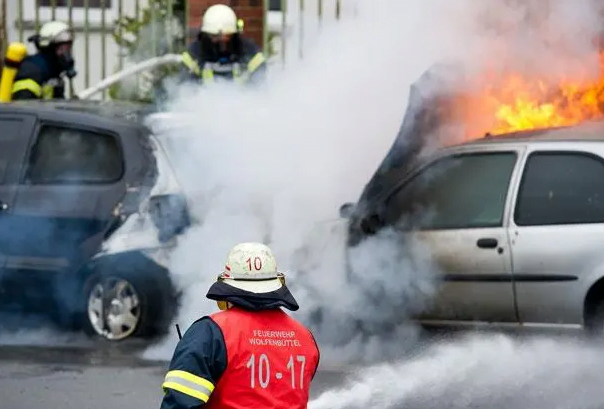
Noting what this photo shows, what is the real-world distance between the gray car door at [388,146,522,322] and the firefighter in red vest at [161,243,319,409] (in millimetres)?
4928

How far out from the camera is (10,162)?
12.1 meters

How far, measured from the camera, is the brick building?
16078mm

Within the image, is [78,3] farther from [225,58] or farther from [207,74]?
[207,74]

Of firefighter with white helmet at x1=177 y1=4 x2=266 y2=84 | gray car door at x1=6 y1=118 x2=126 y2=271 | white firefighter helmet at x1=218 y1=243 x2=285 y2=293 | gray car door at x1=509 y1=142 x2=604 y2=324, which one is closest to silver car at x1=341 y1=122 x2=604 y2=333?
gray car door at x1=509 y1=142 x2=604 y2=324

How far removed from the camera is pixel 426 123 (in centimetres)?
1205

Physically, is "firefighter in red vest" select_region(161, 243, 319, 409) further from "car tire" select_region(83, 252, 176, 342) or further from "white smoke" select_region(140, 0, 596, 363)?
"car tire" select_region(83, 252, 176, 342)

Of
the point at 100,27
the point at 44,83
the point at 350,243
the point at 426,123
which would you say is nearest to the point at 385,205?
the point at 350,243

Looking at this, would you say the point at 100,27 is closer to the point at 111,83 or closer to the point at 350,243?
the point at 111,83

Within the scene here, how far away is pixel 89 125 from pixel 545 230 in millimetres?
3371

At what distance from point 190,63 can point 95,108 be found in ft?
6.40

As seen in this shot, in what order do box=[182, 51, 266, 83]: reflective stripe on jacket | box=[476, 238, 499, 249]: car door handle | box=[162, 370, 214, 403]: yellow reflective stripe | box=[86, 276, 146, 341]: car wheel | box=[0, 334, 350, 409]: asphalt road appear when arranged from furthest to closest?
box=[182, 51, 266, 83]: reflective stripe on jacket < box=[86, 276, 146, 341]: car wheel < box=[476, 238, 499, 249]: car door handle < box=[0, 334, 350, 409]: asphalt road < box=[162, 370, 214, 403]: yellow reflective stripe

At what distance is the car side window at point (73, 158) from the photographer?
11.8 metres

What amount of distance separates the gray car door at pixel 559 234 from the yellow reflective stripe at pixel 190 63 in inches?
169

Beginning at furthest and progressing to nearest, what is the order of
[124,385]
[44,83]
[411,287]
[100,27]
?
[100,27] < [44,83] < [411,287] < [124,385]
